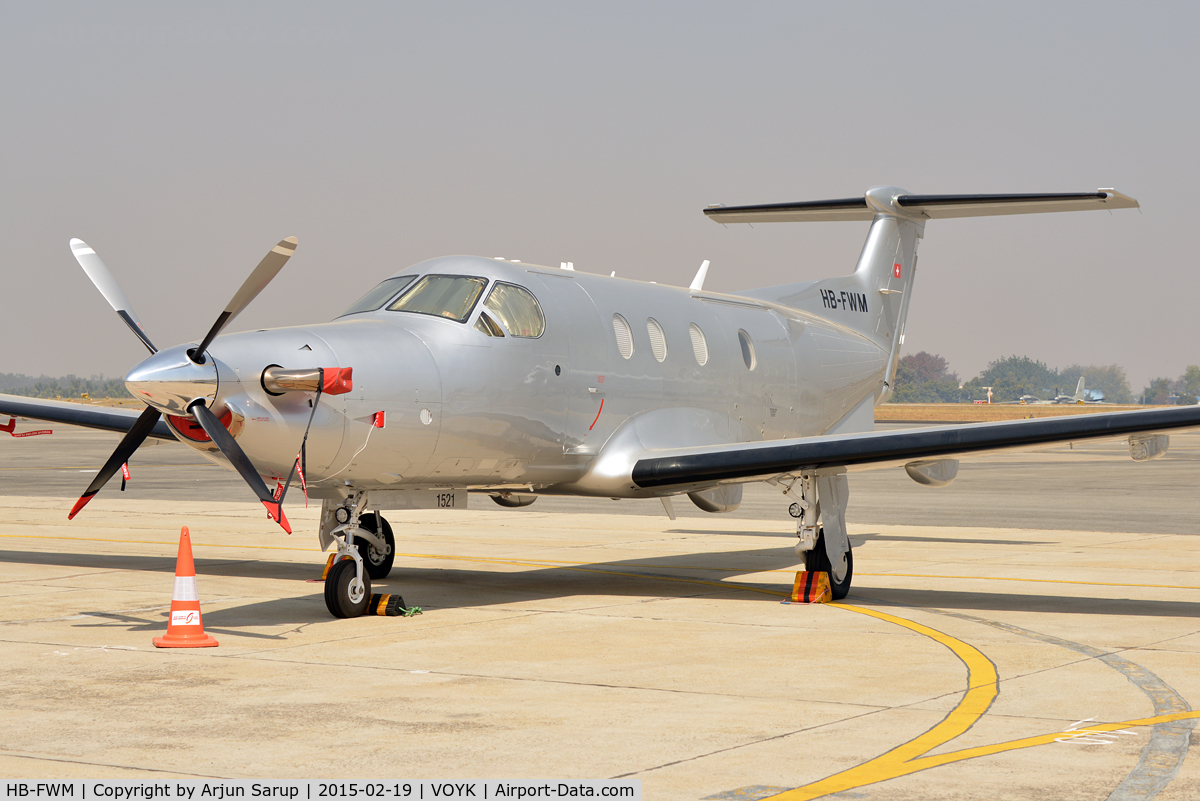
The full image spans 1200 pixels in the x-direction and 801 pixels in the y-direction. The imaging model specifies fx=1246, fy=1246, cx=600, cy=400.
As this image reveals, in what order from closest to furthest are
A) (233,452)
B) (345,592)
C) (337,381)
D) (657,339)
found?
(233,452) < (337,381) < (345,592) < (657,339)

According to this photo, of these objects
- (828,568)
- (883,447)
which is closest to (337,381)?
(883,447)

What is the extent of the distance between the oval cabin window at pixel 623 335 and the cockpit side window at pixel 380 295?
2.43 meters

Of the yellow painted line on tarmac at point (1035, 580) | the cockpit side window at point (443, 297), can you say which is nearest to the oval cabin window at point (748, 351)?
the yellow painted line on tarmac at point (1035, 580)

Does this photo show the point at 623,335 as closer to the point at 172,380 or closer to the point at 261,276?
the point at 261,276

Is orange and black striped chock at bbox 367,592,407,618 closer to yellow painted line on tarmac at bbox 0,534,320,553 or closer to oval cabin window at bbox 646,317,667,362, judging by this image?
oval cabin window at bbox 646,317,667,362

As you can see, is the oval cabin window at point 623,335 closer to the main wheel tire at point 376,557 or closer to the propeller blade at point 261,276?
the main wheel tire at point 376,557

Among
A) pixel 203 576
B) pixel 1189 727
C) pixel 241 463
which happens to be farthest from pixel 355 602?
pixel 1189 727

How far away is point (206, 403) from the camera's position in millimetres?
9219

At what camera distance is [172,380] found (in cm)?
898

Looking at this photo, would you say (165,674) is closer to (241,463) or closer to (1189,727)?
(241,463)

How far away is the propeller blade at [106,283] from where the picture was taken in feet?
33.9

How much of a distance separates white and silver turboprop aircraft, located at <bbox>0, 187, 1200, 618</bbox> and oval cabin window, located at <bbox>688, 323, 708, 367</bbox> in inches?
0.8

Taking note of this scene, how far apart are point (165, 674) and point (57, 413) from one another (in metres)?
8.64

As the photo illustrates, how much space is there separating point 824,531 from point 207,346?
6.27 meters
